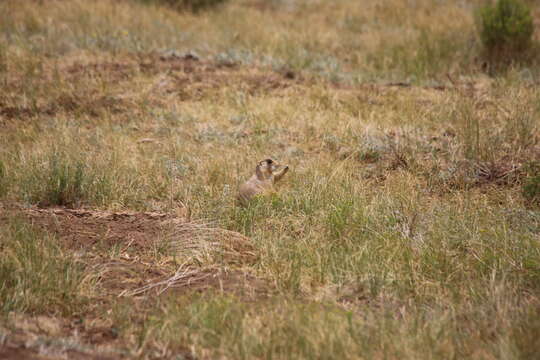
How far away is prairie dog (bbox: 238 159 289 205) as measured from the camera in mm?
4555

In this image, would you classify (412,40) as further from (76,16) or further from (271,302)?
(271,302)

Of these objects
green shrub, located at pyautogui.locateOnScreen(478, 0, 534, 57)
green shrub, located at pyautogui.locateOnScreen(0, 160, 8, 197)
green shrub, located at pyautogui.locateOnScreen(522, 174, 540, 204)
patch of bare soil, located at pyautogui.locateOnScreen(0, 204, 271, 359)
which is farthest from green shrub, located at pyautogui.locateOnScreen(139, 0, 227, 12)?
green shrub, located at pyautogui.locateOnScreen(522, 174, 540, 204)

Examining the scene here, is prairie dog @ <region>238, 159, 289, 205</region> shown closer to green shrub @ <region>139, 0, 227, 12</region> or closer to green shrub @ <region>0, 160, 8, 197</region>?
green shrub @ <region>0, 160, 8, 197</region>

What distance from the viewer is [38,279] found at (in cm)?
332

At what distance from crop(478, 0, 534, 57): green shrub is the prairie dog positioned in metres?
4.75

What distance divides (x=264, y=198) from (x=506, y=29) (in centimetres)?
534

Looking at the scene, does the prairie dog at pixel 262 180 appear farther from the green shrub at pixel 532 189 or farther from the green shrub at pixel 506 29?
the green shrub at pixel 506 29

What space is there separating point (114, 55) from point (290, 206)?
4.93 m

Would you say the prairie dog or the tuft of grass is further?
the prairie dog

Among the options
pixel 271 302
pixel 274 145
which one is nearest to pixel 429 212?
pixel 271 302

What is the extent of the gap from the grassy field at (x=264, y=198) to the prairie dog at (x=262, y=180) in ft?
0.41

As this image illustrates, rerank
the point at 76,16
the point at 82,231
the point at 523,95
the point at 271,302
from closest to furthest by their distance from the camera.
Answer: the point at 271,302 → the point at 82,231 → the point at 523,95 → the point at 76,16

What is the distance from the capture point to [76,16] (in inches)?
382

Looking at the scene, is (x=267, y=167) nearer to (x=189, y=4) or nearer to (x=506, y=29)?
(x=506, y=29)
